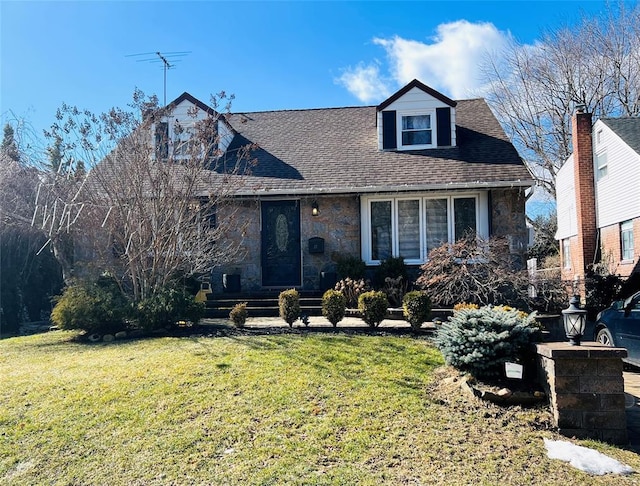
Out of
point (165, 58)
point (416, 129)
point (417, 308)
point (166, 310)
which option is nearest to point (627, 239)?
point (416, 129)

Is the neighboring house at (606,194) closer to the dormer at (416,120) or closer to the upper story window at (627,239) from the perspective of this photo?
the upper story window at (627,239)

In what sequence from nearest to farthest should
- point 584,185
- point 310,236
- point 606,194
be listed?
point 310,236 → point 606,194 → point 584,185

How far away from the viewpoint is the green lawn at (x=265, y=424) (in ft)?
11.3

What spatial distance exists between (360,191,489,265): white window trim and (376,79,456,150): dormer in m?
2.02

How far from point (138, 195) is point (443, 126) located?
8.67 meters

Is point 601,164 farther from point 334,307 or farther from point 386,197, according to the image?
point 334,307

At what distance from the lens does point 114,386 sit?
5.19 m

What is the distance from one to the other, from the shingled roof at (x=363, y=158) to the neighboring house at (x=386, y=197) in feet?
0.12

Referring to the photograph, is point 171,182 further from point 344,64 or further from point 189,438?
point 344,64

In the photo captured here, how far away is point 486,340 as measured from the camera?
4863 mm

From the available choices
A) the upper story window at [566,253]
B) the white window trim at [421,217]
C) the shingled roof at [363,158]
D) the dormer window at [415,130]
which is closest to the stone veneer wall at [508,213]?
the white window trim at [421,217]

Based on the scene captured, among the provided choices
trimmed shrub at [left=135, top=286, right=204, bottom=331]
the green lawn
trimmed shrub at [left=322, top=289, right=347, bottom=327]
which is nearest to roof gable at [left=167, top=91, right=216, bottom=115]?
trimmed shrub at [left=135, top=286, right=204, bottom=331]

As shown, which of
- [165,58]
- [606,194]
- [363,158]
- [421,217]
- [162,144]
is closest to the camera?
[162,144]

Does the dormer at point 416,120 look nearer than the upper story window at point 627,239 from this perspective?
Yes
